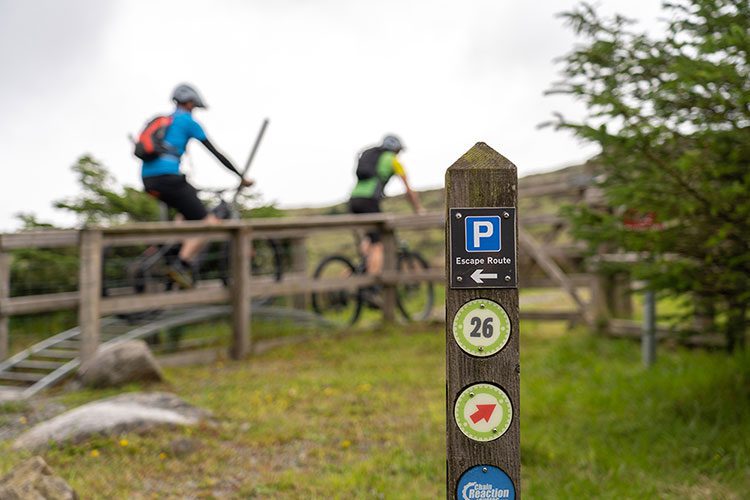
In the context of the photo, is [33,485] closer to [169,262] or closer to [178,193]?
[178,193]

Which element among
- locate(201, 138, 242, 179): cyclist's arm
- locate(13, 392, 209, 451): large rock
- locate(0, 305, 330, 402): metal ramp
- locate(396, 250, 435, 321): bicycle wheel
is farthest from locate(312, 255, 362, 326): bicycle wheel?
locate(13, 392, 209, 451): large rock

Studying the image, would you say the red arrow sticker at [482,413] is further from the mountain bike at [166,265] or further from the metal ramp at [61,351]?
the mountain bike at [166,265]

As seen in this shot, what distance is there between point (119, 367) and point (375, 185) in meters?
4.62

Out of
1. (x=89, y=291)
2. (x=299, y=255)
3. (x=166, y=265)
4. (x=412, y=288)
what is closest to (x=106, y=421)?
(x=89, y=291)

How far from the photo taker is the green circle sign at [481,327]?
234cm

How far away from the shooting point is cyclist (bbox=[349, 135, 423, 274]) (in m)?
9.55

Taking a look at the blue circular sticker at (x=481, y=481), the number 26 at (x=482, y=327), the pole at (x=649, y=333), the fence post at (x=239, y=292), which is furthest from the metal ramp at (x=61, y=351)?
the number 26 at (x=482, y=327)

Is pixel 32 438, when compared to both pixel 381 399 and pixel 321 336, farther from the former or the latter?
pixel 321 336

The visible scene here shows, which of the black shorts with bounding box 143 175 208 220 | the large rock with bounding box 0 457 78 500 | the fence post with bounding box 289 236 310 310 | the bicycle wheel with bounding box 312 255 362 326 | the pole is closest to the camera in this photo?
the large rock with bounding box 0 457 78 500

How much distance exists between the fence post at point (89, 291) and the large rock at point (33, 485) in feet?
10.3

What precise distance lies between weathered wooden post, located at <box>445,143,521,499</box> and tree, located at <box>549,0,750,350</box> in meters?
1.66

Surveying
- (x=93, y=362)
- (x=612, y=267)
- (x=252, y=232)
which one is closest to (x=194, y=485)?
(x=93, y=362)

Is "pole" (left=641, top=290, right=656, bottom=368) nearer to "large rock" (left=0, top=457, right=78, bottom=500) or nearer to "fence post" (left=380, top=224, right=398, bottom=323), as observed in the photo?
"fence post" (left=380, top=224, right=398, bottom=323)

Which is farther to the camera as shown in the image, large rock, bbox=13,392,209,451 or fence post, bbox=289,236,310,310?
fence post, bbox=289,236,310,310
